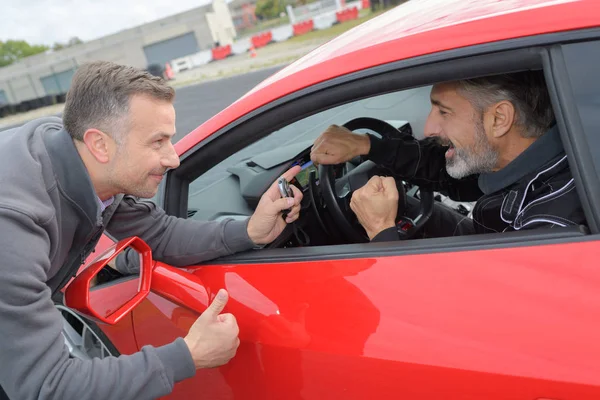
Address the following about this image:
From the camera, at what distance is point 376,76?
122 cm

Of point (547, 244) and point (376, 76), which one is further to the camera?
point (376, 76)

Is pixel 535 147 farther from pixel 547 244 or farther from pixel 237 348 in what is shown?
pixel 237 348

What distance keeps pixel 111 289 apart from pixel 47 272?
41cm

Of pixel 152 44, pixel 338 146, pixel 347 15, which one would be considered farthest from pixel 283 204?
pixel 152 44

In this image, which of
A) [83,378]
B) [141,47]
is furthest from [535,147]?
[141,47]

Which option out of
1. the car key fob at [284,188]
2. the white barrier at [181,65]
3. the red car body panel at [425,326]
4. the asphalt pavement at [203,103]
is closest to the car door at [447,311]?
the red car body panel at [425,326]

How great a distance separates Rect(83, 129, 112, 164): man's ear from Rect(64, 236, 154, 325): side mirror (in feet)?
0.89

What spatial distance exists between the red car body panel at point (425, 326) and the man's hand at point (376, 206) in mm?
350

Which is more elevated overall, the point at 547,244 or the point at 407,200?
the point at 547,244

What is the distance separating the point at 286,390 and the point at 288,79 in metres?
0.87

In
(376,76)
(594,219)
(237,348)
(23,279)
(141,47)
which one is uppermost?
(141,47)

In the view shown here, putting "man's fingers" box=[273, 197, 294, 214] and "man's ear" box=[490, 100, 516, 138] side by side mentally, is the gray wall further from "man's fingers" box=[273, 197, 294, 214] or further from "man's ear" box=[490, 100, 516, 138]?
"man's ear" box=[490, 100, 516, 138]

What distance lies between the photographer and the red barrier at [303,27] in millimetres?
28109

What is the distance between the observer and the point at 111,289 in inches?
65.5
